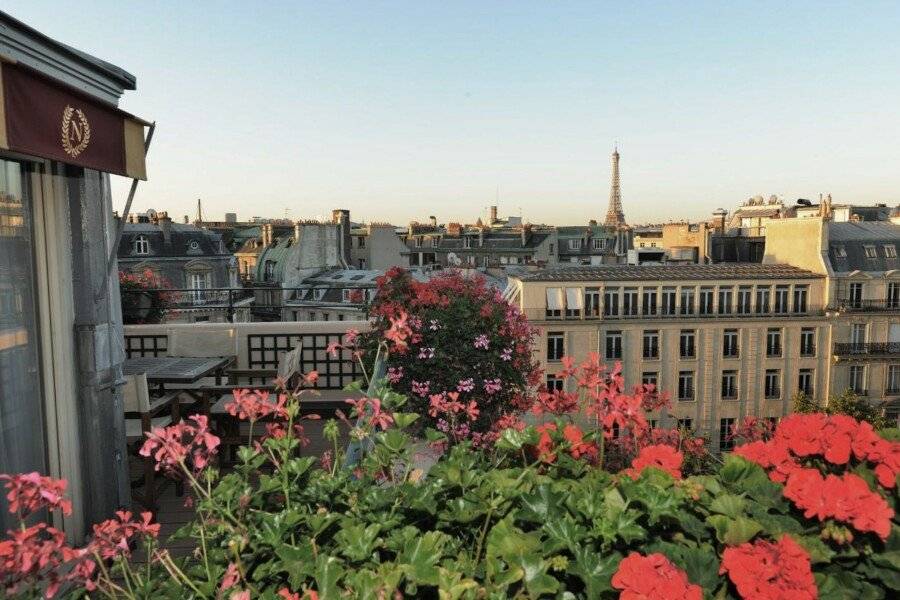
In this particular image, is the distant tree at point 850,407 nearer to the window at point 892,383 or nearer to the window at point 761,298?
the window at point 892,383

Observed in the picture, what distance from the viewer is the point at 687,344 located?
1309 inches

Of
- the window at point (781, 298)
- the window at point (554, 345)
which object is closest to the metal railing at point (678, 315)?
the window at point (781, 298)

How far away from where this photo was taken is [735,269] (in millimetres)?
34531

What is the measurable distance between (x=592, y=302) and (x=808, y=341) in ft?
40.0

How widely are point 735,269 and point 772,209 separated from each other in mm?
30756

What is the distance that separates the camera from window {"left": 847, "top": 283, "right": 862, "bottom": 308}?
34.0 metres

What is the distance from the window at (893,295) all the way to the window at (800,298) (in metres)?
4.23

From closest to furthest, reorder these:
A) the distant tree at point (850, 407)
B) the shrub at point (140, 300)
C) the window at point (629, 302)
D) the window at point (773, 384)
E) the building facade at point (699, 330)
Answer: the shrub at point (140, 300) → the distant tree at point (850, 407) → the building facade at point (699, 330) → the window at point (629, 302) → the window at point (773, 384)

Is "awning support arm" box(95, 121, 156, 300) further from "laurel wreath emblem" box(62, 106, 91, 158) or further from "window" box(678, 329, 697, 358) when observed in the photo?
"window" box(678, 329, 697, 358)

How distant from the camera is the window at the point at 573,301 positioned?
3212 centimetres

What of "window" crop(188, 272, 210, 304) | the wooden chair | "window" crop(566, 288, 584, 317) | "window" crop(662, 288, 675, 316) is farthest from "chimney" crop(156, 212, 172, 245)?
the wooden chair

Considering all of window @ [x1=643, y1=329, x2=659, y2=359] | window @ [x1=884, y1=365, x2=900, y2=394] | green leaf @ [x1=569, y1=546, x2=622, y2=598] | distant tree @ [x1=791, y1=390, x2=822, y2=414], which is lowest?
distant tree @ [x1=791, y1=390, x2=822, y2=414]

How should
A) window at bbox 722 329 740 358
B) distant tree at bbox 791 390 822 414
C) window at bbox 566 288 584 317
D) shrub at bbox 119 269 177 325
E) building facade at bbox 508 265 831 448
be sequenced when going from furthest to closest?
window at bbox 722 329 740 358 → building facade at bbox 508 265 831 448 → window at bbox 566 288 584 317 → distant tree at bbox 791 390 822 414 → shrub at bbox 119 269 177 325

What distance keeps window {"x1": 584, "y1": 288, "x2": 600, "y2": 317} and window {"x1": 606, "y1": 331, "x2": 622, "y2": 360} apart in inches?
49.8
